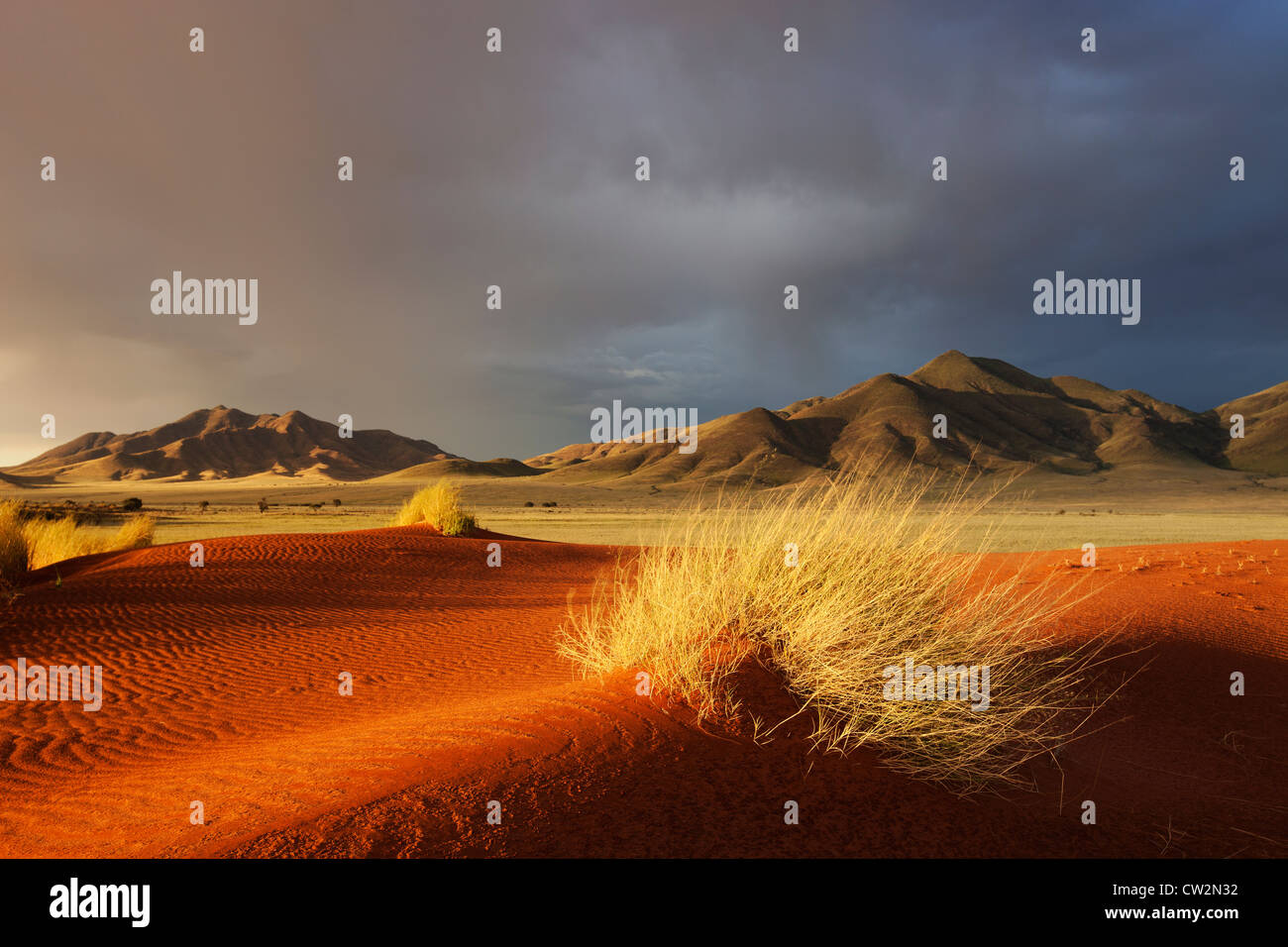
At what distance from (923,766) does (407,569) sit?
535 inches

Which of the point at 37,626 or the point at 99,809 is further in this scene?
the point at 37,626

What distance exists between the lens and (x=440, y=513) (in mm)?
21297

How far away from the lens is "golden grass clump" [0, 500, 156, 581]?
13789 millimetres

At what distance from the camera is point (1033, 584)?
1117cm

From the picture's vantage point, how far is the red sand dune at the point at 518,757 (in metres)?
3.44

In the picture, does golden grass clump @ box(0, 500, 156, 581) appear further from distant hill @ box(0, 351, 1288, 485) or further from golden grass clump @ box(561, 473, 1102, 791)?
distant hill @ box(0, 351, 1288, 485)

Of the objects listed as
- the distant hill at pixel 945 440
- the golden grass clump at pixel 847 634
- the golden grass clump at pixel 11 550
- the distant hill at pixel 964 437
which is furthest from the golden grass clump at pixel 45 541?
the distant hill at pixel 964 437

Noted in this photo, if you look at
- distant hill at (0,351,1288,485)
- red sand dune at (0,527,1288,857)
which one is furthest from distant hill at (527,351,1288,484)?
red sand dune at (0,527,1288,857)

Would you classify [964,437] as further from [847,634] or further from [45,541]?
[847,634]

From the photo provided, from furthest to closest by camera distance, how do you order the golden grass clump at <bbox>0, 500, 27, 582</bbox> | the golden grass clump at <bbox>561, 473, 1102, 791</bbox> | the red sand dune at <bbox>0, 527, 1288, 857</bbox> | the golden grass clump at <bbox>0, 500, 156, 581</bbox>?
1. the golden grass clump at <bbox>0, 500, 156, 581</bbox>
2. the golden grass clump at <bbox>0, 500, 27, 582</bbox>
3. the golden grass clump at <bbox>561, 473, 1102, 791</bbox>
4. the red sand dune at <bbox>0, 527, 1288, 857</bbox>

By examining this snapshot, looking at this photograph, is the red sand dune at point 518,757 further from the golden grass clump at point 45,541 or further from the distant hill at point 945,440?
the distant hill at point 945,440

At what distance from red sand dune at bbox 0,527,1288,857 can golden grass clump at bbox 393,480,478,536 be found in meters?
9.65

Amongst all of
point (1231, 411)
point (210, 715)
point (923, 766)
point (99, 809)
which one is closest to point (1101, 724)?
point (923, 766)
